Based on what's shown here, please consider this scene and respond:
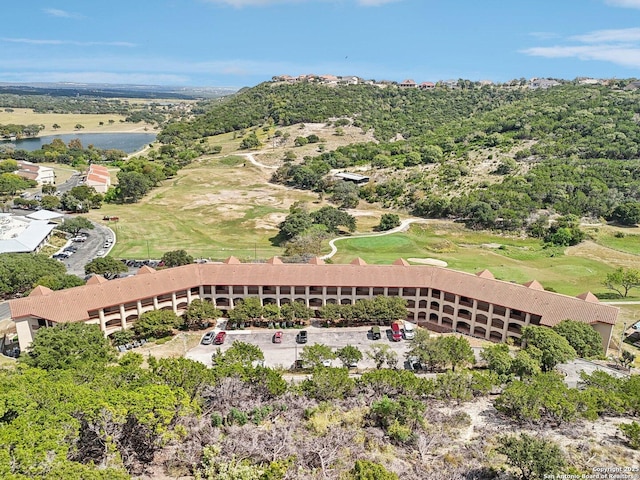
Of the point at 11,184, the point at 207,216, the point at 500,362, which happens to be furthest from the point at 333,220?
the point at 11,184

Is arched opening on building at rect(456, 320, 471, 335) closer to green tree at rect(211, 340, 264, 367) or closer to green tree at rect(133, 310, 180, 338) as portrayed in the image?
green tree at rect(211, 340, 264, 367)

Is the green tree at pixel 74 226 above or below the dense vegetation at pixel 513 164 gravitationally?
below

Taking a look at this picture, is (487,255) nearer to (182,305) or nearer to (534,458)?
(182,305)

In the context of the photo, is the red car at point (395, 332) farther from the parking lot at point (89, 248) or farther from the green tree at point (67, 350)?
the parking lot at point (89, 248)

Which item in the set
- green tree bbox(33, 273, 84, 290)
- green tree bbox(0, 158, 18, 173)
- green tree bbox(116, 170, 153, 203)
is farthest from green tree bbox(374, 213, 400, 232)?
green tree bbox(0, 158, 18, 173)

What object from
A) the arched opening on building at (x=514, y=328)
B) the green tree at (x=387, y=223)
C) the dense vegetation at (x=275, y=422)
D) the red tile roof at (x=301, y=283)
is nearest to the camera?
the dense vegetation at (x=275, y=422)

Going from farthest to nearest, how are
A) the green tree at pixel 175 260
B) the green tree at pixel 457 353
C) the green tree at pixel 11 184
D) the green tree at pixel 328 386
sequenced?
the green tree at pixel 11 184 < the green tree at pixel 175 260 < the green tree at pixel 457 353 < the green tree at pixel 328 386

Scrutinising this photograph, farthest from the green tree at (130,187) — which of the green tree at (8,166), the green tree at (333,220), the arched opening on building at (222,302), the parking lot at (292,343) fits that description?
the parking lot at (292,343)
